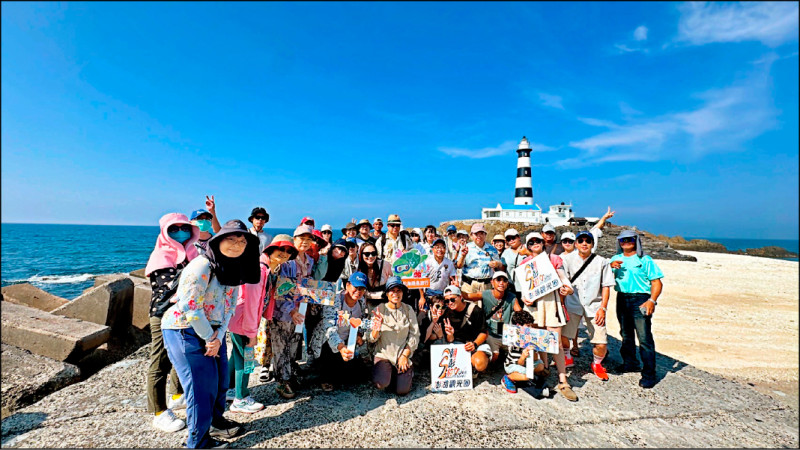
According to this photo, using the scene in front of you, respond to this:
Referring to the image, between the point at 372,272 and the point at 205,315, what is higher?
the point at 372,272

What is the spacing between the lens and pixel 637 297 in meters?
4.75

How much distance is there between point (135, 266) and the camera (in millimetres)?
27141

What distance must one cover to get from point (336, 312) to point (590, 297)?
387 cm

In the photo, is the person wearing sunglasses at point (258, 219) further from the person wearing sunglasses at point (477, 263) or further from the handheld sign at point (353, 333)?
the person wearing sunglasses at point (477, 263)

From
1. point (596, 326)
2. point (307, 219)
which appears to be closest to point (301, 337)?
point (307, 219)

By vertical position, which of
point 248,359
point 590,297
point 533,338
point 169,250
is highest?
point 169,250

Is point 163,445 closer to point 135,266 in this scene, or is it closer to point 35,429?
point 35,429

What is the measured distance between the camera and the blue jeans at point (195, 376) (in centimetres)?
281

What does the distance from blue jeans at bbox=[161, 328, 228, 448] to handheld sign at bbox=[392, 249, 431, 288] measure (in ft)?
9.27

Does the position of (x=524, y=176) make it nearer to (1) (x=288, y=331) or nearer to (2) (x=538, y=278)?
(2) (x=538, y=278)

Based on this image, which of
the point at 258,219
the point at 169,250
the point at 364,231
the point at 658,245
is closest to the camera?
the point at 169,250

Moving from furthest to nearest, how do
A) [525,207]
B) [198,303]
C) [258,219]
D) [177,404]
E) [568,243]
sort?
[525,207] < [258,219] < [568,243] < [177,404] < [198,303]

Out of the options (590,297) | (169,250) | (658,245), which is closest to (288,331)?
(169,250)

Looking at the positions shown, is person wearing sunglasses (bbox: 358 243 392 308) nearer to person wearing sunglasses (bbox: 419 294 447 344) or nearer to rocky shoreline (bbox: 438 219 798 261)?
person wearing sunglasses (bbox: 419 294 447 344)
